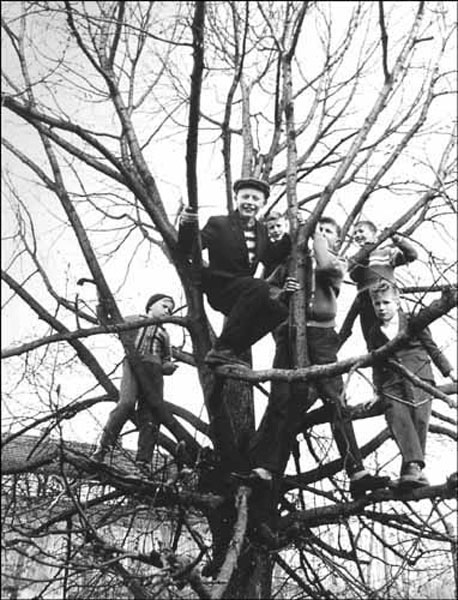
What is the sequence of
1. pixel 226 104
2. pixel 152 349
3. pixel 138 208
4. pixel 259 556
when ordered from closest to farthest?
pixel 259 556, pixel 152 349, pixel 138 208, pixel 226 104

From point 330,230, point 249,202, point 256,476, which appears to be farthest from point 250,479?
point 330,230

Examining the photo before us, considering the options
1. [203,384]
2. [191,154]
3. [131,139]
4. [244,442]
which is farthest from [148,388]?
[131,139]

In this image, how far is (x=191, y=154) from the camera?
4.87 meters

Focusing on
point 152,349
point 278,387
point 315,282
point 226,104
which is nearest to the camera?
point 278,387

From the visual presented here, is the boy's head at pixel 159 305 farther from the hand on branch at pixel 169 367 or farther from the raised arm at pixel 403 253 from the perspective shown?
the raised arm at pixel 403 253

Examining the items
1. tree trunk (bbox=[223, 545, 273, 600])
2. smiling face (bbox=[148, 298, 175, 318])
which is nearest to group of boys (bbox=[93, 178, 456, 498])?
smiling face (bbox=[148, 298, 175, 318])

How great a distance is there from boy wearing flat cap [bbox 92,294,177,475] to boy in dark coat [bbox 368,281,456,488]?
171 centimetres

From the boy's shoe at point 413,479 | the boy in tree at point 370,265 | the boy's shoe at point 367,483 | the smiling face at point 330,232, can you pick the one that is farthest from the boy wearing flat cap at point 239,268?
the boy's shoe at point 413,479

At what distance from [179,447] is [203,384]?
796 mm

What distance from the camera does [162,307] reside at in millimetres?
6332

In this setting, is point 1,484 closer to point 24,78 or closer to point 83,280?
point 83,280

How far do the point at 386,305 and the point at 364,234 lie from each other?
0.95 m

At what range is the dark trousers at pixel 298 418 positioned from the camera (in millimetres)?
4652

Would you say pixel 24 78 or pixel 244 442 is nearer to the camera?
pixel 244 442
